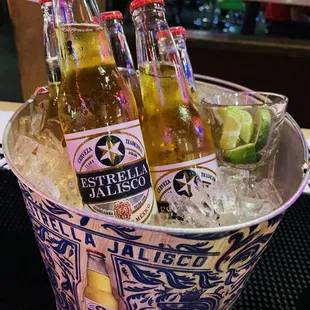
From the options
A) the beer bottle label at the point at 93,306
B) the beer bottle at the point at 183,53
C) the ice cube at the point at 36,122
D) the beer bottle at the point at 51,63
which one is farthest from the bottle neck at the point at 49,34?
the beer bottle label at the point at 93,306

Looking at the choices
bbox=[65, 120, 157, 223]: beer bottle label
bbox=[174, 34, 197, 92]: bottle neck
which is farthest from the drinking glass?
bbox=[65, 120, 157, 223]: beer bottle label

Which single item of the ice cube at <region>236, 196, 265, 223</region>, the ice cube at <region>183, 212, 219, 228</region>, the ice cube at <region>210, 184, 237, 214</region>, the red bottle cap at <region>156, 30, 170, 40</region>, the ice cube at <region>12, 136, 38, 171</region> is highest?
the red bottle cap at <region>156, 30, 170, 40</region>

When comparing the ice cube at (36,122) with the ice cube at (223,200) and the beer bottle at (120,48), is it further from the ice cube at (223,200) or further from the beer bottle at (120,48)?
the ice cube at (223,200)

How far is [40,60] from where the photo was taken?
5.94ft

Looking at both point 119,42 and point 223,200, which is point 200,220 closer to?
point 223,200

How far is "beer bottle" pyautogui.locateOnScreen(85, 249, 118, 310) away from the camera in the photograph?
0.45 m

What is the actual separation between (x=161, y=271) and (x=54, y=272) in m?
0.16

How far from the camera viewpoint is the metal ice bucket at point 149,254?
406 millimetres

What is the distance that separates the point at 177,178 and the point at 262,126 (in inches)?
7.8

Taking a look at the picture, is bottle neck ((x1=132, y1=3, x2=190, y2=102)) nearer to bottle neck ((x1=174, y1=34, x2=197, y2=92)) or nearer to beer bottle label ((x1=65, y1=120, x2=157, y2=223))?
bottle neck ((x1=174, y1=34, x2=197, y2=92))

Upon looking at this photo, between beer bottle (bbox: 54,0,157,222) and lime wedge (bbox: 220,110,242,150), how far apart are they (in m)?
0.17

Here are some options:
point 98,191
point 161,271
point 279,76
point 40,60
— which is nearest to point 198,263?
point 161,271

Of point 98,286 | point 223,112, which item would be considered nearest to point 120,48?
point 223,112

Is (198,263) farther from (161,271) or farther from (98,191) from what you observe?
(98,191)
